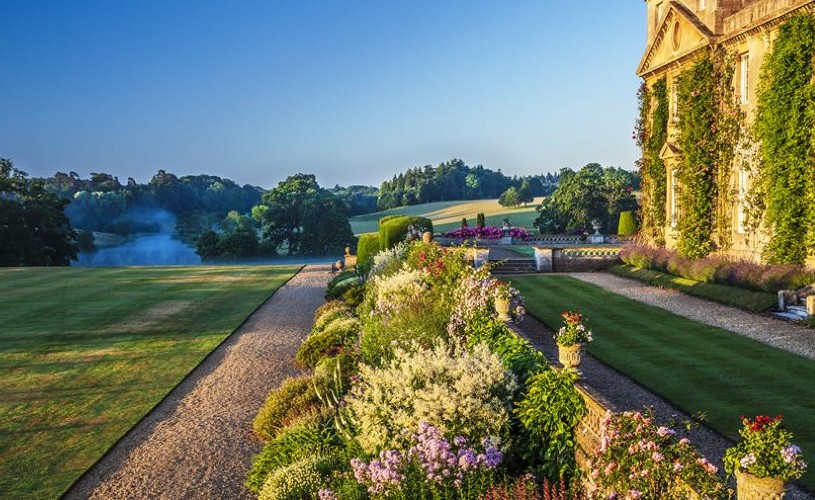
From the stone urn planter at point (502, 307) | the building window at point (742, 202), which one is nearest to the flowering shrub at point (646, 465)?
the stone urn planter at point (502, 307)

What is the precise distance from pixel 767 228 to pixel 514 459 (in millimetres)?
19475

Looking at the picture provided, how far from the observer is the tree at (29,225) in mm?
59906

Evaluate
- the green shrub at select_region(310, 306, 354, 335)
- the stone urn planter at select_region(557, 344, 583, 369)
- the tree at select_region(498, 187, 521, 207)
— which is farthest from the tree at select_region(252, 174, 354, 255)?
the stone urn planter at select_region(557, 344, 583, 369)

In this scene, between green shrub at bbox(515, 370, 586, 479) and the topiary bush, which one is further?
the topiary bush

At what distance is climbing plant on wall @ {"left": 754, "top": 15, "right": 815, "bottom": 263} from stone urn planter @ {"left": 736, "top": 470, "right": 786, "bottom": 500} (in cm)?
1940

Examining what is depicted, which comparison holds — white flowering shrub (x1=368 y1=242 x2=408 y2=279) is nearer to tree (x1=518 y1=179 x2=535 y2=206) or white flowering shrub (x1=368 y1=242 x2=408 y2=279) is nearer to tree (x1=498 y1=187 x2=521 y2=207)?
tree (x1=498 y1=187 x2=521 y2=207)

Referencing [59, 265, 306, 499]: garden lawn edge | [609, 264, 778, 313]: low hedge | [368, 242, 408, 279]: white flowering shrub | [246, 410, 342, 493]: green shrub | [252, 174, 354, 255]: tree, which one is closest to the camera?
[246, 410, 342, 493]: green shrub

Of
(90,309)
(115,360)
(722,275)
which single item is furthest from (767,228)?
(90,309)

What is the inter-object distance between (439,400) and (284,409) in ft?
14.2

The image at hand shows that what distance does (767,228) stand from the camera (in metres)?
23.7

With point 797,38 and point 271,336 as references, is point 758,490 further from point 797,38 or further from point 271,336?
point 797,38

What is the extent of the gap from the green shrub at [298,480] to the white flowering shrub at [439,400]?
0.62 m

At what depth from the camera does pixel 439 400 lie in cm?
805

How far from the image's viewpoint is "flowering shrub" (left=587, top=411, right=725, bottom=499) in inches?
224
